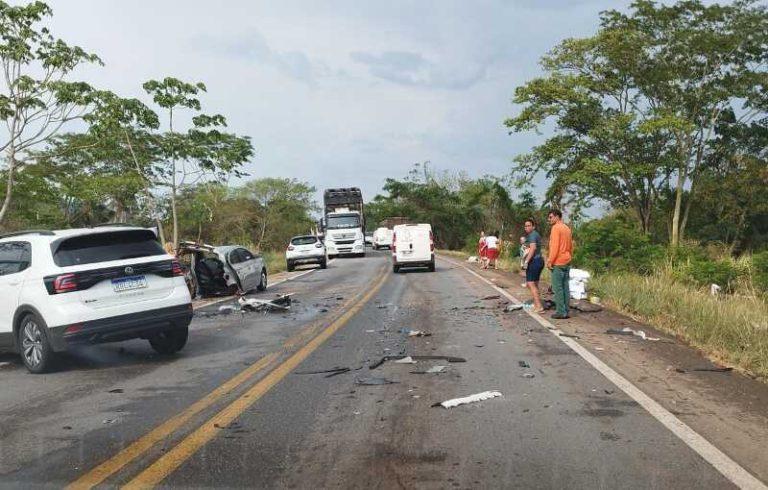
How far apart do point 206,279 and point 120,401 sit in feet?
37.2

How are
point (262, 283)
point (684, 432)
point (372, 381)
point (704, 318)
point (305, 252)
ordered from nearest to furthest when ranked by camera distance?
point (684, 432) → point (372, 381) → point (704, 318) → point (262, 283) → point (305, 252)

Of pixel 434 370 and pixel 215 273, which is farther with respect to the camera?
pixel 215 273

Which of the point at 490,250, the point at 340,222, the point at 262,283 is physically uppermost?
the point at 340,222

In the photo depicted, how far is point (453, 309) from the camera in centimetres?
1413

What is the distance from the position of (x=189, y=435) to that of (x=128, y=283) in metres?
3.78

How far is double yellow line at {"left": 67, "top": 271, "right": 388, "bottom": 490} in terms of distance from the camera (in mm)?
4477

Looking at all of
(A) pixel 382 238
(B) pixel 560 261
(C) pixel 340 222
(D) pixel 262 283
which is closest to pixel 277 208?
(A) pixel 382 238

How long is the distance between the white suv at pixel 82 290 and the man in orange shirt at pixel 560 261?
620 cm

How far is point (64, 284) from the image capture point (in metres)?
8.13

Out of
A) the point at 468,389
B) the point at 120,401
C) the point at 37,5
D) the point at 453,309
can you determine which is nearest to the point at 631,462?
the point at 468,389

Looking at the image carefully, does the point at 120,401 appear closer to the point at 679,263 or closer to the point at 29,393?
the point at 29,393

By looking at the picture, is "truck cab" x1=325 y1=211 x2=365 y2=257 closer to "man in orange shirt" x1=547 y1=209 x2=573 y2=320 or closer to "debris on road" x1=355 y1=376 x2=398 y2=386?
"man in orange shirt" x1=547 y1=209 x2=573 y2=320

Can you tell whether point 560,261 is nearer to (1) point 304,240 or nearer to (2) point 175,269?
(2) point 175,269

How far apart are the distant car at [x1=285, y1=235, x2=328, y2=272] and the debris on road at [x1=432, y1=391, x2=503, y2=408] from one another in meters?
25.4
